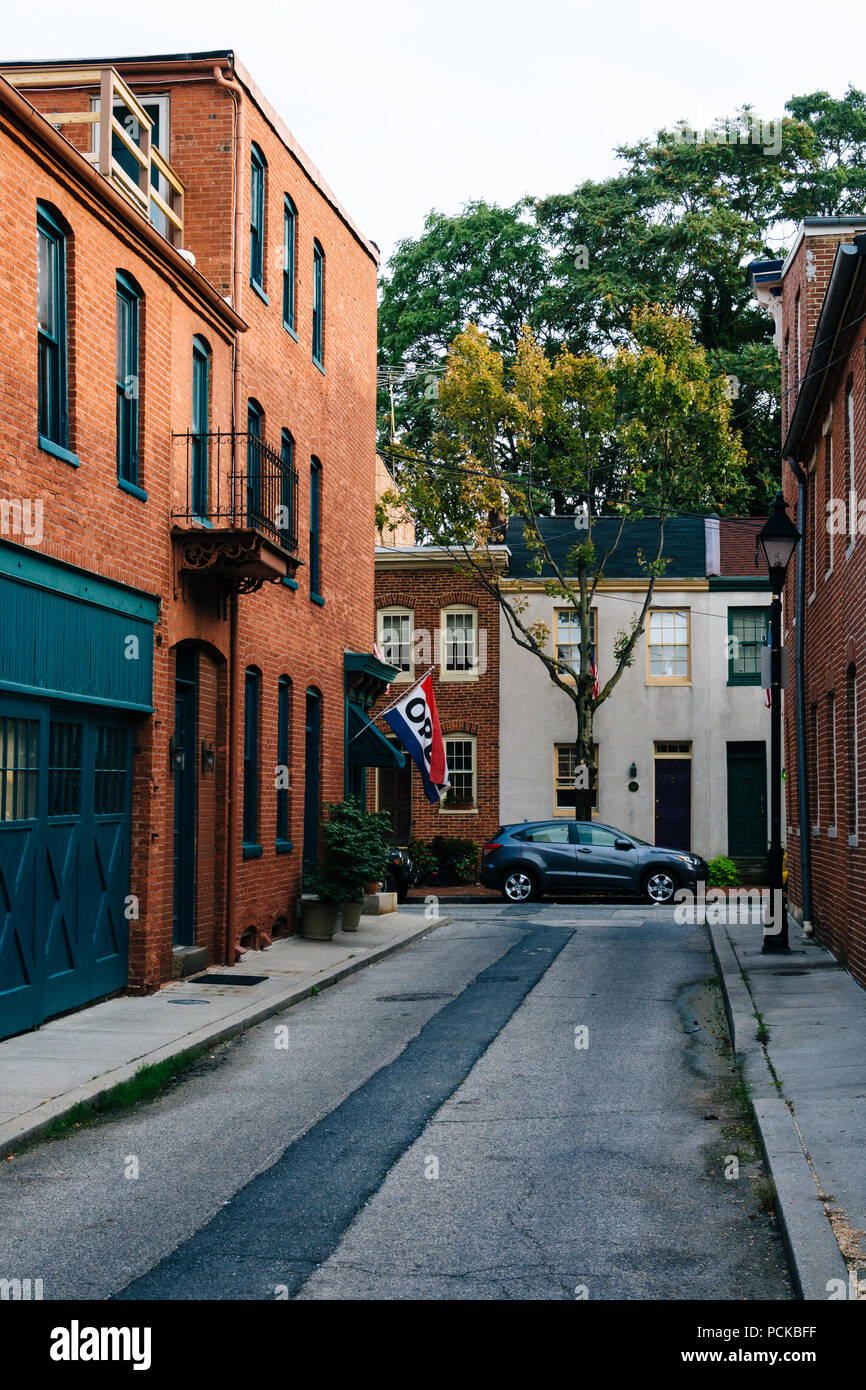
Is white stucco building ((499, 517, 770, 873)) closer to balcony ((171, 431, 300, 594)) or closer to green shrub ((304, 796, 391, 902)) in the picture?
green shrub ((304, 796, 391, 902))

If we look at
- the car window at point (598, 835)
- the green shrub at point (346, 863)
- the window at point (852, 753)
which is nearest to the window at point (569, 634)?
the car window at point (598, 835)

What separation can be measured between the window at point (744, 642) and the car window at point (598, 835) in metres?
7.70

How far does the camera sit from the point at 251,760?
1709cm

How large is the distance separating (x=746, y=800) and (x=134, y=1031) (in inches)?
944

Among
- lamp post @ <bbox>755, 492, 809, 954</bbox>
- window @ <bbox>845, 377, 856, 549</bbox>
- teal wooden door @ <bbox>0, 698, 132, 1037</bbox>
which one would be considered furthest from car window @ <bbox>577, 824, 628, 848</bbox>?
teal wooden door @ <bbox>0, 698, 132, 1037</bbox>

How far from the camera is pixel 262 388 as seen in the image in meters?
17.2

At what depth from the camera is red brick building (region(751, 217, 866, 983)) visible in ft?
45.2

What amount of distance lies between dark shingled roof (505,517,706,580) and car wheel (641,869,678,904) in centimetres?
925

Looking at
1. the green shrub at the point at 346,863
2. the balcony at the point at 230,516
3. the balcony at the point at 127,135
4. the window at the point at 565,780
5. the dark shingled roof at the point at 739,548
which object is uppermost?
the balcony at the point at 127,135

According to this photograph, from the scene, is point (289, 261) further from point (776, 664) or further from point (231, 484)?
point (776, 664)

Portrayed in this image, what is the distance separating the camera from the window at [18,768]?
10805 millimetres

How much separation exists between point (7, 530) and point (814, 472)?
11537 millimetres

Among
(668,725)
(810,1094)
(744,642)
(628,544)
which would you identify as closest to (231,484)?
(810,1094)

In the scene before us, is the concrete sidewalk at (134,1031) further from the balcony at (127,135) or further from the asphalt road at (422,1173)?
the balcony at (127,135)
